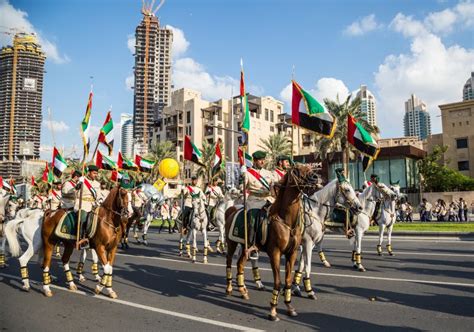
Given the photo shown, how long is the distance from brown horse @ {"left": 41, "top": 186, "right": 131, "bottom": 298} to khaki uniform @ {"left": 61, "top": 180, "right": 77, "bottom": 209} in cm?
90

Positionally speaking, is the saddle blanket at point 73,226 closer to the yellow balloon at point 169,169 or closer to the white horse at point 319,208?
the white horse at point 319,208

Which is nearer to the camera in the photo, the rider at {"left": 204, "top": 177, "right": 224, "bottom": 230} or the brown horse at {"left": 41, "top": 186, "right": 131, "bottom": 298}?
the brown horse at {"left": 41, "top": 186, "right": 131, "bottom": 298}

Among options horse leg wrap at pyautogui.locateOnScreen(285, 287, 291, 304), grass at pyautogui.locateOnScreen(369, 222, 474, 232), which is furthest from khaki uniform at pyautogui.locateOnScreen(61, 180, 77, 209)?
grass at pyautogui.locateOnScreen(369, 222, 474, 232)

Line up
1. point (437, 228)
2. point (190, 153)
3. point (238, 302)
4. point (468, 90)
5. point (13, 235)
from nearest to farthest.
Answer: point (238, 302), point (13, 235), point (190, 153), point (437, 228), point (468, 90)

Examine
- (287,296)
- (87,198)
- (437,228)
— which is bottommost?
(287,296)

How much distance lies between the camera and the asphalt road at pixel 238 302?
648 centimetres

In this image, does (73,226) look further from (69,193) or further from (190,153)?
(190,153)

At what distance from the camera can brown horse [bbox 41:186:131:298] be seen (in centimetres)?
862

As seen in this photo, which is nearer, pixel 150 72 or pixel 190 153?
pixel 190 153

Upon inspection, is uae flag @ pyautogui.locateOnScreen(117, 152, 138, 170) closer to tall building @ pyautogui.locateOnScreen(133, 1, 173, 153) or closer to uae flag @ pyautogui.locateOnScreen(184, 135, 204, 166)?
uae flag @ pyautogui.locateOnScreen(184, 135, 204, 166)

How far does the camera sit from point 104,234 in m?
8.79

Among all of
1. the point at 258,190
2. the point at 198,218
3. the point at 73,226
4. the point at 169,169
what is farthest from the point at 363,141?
the point at 73,226

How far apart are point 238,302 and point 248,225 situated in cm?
162

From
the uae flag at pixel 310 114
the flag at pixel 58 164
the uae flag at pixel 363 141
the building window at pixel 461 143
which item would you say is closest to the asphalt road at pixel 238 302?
the flag at pixel 58 164
